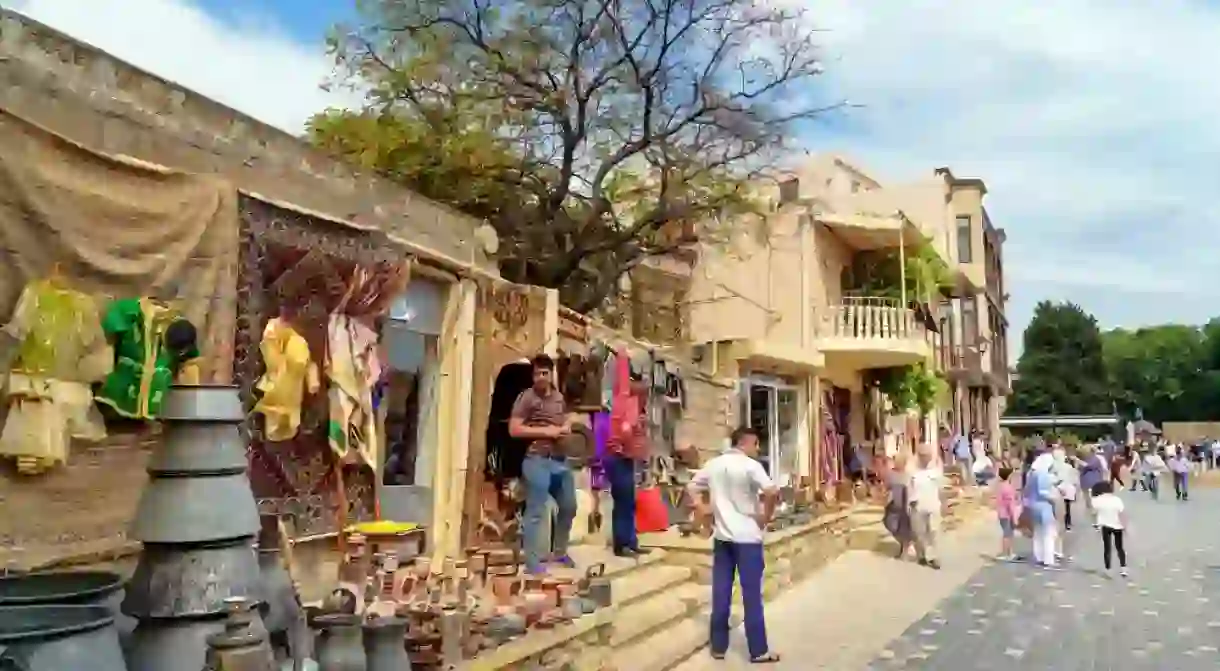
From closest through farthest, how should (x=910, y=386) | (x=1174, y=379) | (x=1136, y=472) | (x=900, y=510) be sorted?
(x=900, y=510), (x=910, y=386), (x=1136, y=472), (x=1174, y=379)

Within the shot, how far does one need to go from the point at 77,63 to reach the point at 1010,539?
13.8 metres

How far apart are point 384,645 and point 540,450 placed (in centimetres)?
326

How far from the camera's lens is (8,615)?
3139 millimetres

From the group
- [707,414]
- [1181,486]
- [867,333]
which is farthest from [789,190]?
[1181,486]

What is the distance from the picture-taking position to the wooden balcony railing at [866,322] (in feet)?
67.1

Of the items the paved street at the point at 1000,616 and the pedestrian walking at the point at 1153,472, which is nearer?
the paved street at the point at 1000,616

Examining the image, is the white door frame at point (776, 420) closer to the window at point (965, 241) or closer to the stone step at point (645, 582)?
the stone step at point (645, 582)

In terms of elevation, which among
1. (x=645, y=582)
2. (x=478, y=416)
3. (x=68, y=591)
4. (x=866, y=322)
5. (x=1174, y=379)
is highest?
(x=1174, y=379)

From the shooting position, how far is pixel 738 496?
7.23 m

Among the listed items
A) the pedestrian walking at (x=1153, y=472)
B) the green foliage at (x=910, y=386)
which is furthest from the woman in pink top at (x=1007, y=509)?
the pedestrian walking at (x=1153, y=472)

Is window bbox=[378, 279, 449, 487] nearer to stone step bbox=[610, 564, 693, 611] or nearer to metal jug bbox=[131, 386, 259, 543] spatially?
stone step bbox=[610, 564, 693, 611]

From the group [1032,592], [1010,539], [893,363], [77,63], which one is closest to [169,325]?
[77,63]

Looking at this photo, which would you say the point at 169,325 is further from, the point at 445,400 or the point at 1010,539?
the point at 1010,539

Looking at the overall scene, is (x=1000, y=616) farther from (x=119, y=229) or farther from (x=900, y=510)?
(x=119, y=229)
